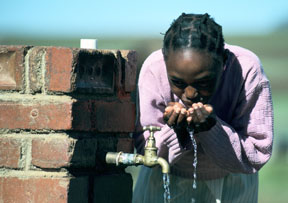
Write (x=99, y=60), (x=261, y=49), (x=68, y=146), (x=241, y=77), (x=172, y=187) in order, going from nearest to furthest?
(x=68, y=146) < (x=99, y=60) < (x=241, y=77) < (x=172, y=187) < (x=261, y=49)

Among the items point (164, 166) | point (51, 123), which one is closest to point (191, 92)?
point (164, 166)

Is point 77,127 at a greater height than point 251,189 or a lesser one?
greater

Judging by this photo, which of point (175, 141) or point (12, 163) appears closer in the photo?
point (12, 163)

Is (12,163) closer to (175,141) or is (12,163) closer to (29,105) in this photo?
(29,105)

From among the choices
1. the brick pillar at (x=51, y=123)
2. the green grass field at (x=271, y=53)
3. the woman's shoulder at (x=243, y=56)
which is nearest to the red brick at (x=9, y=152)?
the brick pillar at (x=51, y=123)

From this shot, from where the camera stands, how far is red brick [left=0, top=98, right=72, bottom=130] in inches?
87.8

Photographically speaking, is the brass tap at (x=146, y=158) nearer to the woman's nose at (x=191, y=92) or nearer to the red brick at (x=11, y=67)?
the woman's nose at (x=191, y=92)

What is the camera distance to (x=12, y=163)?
230 centimetres

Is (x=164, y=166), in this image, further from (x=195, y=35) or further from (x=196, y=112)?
(x=195, y=35)

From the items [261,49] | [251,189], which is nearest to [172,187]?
[251,189]

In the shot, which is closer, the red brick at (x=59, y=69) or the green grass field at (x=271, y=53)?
the red brick at (x=59, y=69)

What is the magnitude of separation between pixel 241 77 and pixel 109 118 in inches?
20.8

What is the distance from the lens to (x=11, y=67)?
2309 mm

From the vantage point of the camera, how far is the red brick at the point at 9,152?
2.29m
